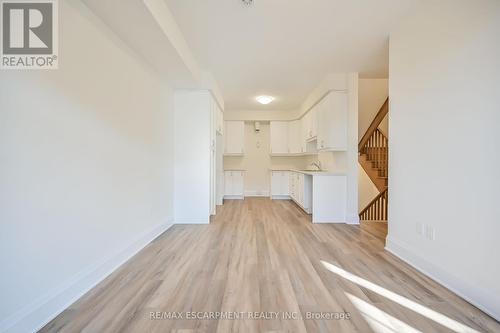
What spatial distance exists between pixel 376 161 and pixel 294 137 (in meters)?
2.28

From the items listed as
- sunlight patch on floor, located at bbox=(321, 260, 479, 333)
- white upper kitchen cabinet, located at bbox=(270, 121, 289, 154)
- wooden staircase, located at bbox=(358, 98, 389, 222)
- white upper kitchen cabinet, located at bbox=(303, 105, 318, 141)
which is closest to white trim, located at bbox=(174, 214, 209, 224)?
sunlight patch on floor, located at bbox=(321, 260, 479, 333)

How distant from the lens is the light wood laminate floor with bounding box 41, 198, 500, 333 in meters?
1.44

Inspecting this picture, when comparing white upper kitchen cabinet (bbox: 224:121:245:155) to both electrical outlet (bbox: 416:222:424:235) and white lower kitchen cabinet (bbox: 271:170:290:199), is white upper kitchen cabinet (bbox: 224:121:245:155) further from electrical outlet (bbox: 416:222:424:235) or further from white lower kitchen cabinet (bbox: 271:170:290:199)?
electrical outlet (bbox: 416:222:424:235)

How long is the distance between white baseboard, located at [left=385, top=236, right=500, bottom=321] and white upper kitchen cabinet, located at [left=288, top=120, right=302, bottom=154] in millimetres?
4288

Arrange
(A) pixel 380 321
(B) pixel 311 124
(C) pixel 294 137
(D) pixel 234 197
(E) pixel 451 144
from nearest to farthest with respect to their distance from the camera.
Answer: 1. (A) pixel 380 321
2. (E) pixel 451 144
3. (B) pixel 311 124
4. (C) pixel 294 137
5. (D) pixel 234 197

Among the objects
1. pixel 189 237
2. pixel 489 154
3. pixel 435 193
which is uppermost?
pixel 489 154

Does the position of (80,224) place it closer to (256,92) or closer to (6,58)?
(6,58)

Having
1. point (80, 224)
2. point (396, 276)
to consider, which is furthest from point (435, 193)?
point (80, 224)

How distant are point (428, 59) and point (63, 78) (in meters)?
3.13

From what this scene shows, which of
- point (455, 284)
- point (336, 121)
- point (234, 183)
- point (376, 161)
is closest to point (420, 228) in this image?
point (455, 284)

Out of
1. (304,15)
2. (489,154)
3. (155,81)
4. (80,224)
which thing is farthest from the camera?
(155,81)

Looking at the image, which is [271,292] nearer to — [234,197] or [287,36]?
[287,36]

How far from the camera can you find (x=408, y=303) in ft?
5.46

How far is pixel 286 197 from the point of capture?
6801 millimetres
